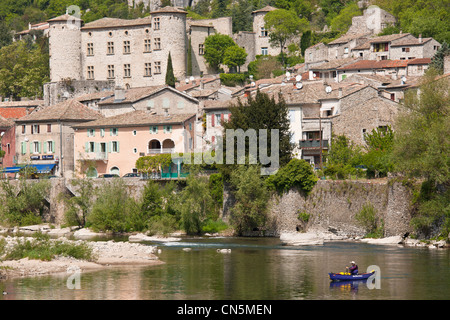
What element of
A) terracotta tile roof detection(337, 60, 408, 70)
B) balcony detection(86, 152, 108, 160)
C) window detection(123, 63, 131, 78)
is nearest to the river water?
balcony detection(86, 152, 108, 160)

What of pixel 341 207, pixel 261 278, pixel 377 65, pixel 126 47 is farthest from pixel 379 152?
pixel 126 47

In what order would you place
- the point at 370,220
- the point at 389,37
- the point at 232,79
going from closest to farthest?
the point at 370,220 < the point at 389,37 < the point at 232,79

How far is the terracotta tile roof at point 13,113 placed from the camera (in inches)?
3014

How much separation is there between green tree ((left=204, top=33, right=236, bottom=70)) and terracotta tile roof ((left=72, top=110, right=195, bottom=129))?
32106 millimetres

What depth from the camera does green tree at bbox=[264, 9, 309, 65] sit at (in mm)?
97562

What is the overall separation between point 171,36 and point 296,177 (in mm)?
44722

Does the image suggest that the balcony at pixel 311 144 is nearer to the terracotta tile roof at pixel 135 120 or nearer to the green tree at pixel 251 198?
the green tree at pixel 251 198

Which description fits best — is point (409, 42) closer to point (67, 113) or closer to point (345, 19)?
point (345, 19)

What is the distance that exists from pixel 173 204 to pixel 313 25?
5923 centimetres

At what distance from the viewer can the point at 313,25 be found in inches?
4178

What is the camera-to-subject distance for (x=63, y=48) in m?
91.4

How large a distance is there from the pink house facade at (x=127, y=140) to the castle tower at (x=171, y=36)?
27.9 m
